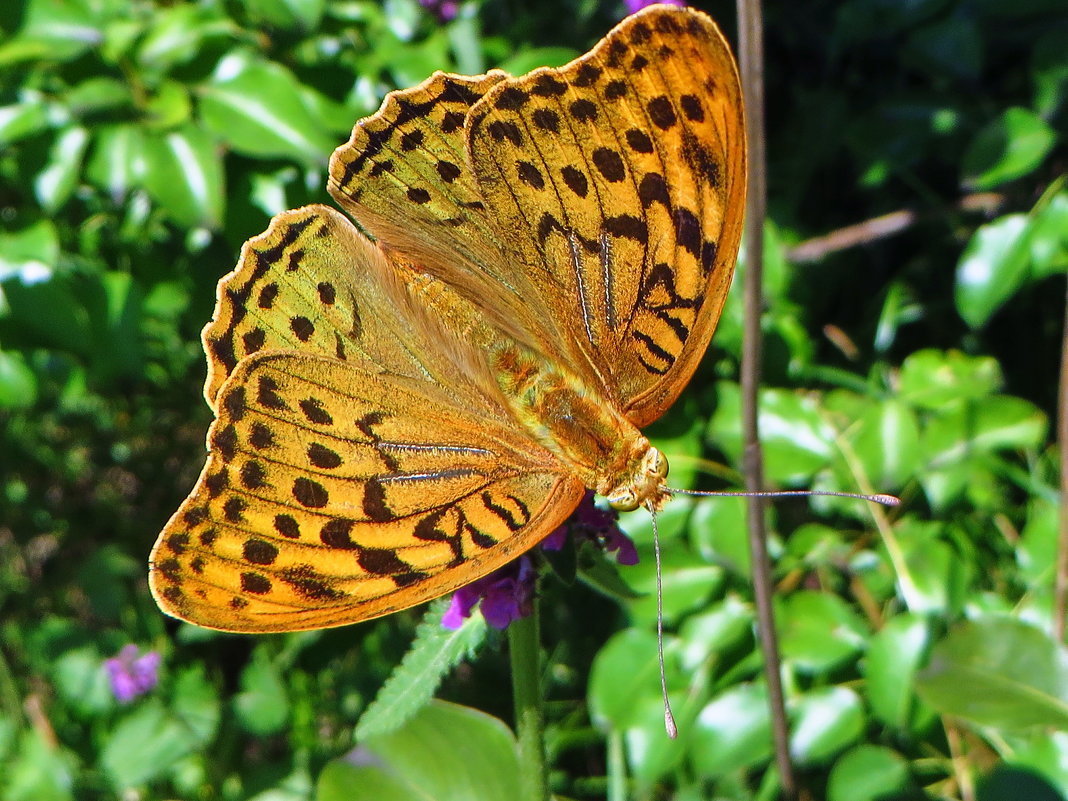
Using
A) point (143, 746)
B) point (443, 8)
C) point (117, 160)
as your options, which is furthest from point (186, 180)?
point (143, 746)

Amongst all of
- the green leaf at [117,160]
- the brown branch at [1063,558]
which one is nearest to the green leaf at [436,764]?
the brown branch at [1063,558]

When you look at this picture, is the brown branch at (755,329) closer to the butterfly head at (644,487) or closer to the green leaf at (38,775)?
the butterfly head at (644,487)

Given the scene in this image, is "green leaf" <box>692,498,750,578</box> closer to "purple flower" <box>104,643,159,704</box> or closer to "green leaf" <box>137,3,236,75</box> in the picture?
"green leaf" <box>137,3,236,75</box>

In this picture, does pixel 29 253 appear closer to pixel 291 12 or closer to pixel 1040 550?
pixel 291 12

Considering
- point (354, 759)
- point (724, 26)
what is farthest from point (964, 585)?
point (724, 26)

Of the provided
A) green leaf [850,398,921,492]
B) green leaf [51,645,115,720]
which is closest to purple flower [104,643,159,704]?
green leaf [51,645,115,720]
